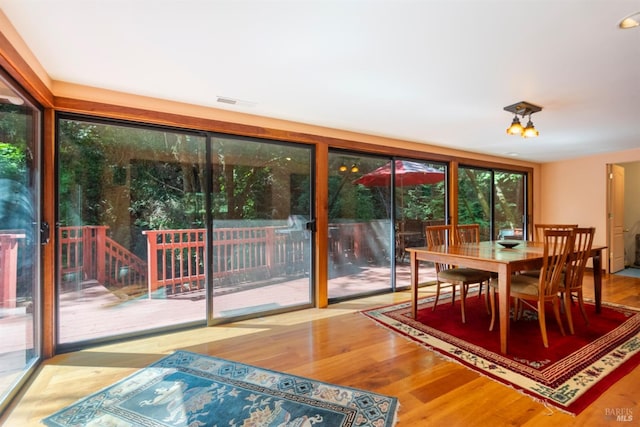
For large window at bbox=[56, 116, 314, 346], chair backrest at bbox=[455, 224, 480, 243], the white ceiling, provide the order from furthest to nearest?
chair backrest at bbox=[455, 224, 480, 243], large window at bbox=[56, 116, 314, 346], the white ceiling

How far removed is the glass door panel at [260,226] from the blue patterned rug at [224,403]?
45.7 inches

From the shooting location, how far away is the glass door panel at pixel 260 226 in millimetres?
3289

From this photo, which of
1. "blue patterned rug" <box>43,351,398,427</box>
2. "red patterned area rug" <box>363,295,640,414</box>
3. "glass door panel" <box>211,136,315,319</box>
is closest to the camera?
"blue patterned rug" <box>43,351,398,427</box>

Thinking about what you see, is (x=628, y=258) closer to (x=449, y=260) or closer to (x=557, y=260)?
(x=557, y=260)

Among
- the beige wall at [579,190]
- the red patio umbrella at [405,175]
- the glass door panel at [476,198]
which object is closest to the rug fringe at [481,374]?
the red patio umbrella at [405,175]

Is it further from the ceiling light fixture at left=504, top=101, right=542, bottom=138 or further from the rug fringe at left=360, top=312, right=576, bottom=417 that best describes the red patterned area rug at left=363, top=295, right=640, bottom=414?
the ceiling light fixture at left=504, top=101, right=542, bottom=138

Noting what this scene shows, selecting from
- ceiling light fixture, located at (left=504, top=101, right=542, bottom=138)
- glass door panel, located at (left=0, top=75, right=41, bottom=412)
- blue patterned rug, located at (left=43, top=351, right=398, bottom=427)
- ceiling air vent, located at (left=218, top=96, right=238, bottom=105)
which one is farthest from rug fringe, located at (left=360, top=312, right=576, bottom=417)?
glass door panel, located at (left=0, top=75, right=41, bottom=412)

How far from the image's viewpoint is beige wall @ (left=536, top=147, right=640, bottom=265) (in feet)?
17.9

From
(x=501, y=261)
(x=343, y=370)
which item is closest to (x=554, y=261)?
(x=501, y=261)

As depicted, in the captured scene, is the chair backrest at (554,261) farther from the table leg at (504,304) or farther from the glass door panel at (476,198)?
the glass door panel at (476,198)

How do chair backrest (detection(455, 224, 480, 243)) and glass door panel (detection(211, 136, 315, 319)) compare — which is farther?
chair backrest (detection(455, 224, 480, 243))

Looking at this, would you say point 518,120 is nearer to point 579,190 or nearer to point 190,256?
point 190,256

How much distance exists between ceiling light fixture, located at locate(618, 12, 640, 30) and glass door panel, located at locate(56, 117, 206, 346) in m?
3.18

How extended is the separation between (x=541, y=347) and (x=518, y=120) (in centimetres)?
197
